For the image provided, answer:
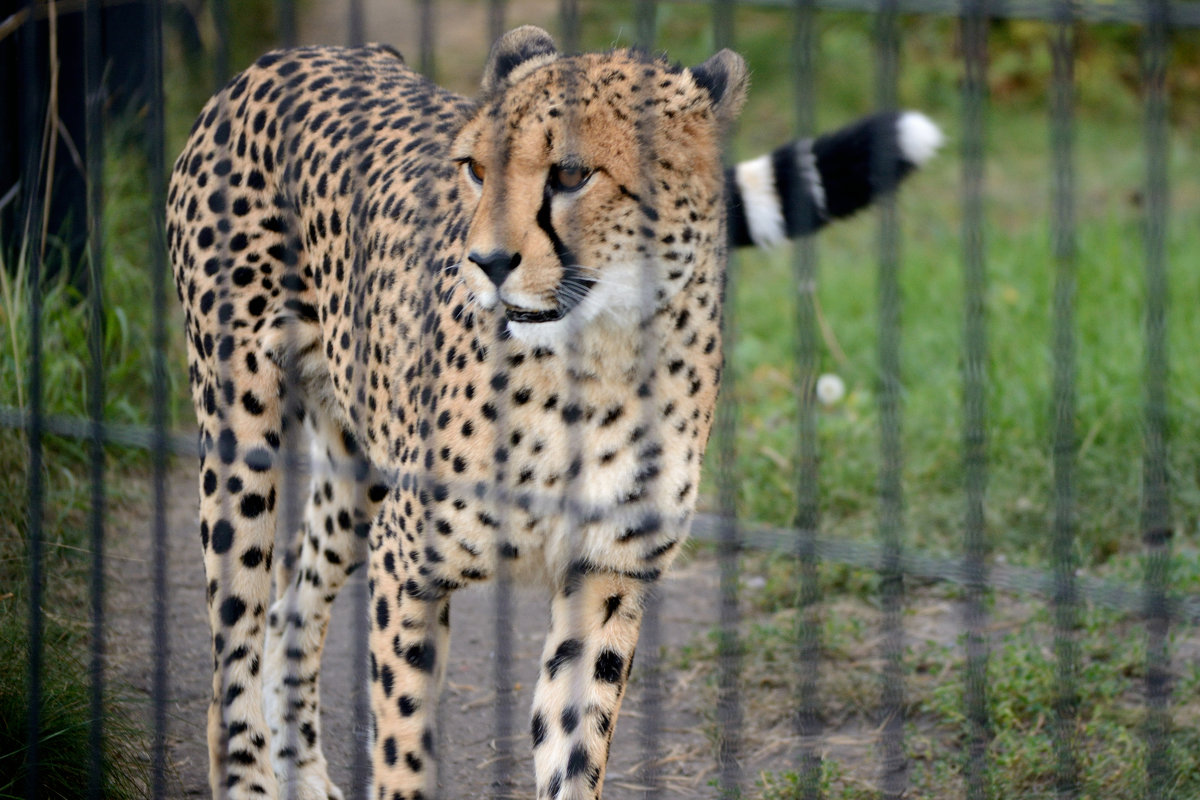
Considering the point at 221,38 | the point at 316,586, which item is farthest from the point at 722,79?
the point at 316,586

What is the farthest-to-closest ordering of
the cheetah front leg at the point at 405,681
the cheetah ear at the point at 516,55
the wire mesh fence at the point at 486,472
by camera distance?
the cheetah front leg at the point at 405,681 → the cheetah ear at the point at 516,55 → the wire mesh fence at the point at 486,472

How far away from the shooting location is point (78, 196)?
4391 millimetres

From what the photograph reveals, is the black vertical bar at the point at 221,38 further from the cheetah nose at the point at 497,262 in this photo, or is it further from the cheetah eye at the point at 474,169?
the cheetah nose at the point at 497,262

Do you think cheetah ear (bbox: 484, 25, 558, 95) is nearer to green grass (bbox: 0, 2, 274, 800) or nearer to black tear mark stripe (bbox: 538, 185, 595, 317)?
black tear mark stripe (bbox: 538, 185, 595, 317)

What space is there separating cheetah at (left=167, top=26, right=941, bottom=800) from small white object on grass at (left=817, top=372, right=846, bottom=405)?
205 centimetres

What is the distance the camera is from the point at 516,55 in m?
2.31

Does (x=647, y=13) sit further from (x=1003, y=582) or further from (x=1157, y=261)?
(x=1003, y=582)

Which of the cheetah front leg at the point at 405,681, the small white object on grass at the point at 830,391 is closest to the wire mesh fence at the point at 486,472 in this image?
the cheetah front leg at the point at 405,681

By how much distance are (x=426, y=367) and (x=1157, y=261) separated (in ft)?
4.52

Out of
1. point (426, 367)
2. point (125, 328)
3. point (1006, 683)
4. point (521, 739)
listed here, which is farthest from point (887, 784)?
point (125, 328)

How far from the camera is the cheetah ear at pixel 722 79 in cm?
220

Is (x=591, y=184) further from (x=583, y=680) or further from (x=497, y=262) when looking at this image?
(x=583, y=680)

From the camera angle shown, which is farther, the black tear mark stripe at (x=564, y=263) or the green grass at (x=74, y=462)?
the green grass at (x=74, y=462)

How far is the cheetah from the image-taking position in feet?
6.94
